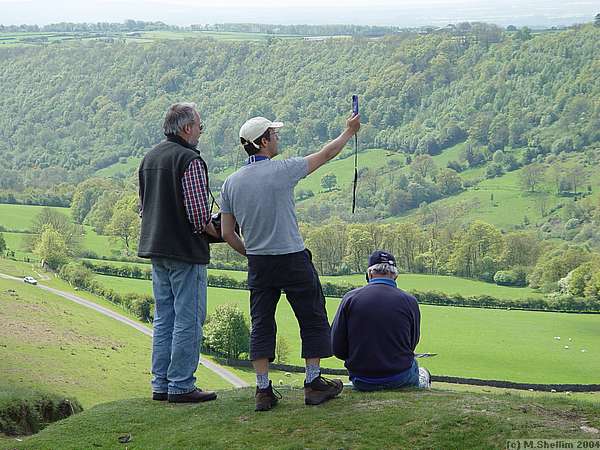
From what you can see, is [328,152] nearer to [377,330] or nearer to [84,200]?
[377,330]

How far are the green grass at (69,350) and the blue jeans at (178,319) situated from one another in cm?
2241

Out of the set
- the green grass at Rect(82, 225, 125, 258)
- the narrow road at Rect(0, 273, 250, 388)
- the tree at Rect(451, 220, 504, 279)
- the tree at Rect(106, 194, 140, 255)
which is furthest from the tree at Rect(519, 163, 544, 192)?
the narrow road at Rect(0, 273, 250, 388)

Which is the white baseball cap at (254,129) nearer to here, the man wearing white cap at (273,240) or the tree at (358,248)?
the man wearing white cap at (273,240)

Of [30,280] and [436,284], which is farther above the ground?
[436,284]

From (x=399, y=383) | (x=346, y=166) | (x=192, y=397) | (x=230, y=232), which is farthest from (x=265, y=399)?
(x=346, y=166)

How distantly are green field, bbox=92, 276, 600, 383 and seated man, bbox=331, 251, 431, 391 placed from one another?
146 ft

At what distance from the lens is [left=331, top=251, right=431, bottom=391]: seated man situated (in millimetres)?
7246

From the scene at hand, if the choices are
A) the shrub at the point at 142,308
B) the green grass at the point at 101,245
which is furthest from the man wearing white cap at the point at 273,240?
the green grass at the point at 101,245

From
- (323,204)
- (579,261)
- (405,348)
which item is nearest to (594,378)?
(579,261)

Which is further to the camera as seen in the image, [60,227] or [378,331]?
[60,227]

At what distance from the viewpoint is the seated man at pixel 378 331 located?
7.25 metres

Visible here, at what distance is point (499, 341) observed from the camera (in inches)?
2798

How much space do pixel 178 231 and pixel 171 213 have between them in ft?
0.54

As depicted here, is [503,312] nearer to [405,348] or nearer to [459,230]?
[459,230]
